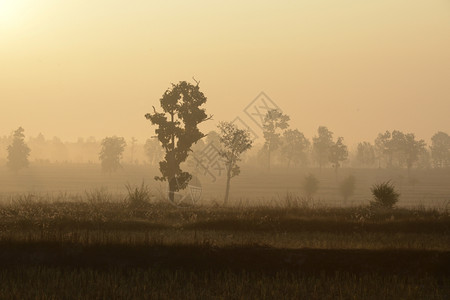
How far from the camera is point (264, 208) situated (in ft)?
83.3

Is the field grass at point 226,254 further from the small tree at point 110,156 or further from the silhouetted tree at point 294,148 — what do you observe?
the silhouetted tree at point 294,148

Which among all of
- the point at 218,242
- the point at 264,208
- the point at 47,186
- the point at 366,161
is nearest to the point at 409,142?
the point at 366,161

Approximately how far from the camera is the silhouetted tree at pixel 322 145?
145125 millimetres

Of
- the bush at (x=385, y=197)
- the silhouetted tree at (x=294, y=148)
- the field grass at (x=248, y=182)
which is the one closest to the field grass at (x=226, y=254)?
the bush at (x=385, y=197)

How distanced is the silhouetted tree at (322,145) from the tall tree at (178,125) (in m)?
97.7

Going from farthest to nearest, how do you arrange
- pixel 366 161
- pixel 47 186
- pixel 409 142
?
pixel 366 161
pixel 409 142
pixel 47 186

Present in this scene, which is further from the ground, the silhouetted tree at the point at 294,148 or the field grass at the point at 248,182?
the silhouetted tree at the point at 294,148

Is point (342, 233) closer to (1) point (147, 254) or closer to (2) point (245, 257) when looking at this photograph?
(2) point (245, 257)

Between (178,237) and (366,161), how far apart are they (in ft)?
589

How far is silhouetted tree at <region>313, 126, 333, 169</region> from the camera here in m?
145

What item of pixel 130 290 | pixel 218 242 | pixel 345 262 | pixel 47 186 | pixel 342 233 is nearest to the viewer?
pixel 130 290

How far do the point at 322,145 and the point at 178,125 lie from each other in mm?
113021

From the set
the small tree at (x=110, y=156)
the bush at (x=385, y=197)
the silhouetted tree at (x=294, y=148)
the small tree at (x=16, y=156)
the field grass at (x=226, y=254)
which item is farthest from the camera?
the silhouetted tree at (x=294, y=148)

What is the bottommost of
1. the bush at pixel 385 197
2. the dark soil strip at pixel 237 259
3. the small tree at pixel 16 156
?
the dark soil strip at pixel 237 259
